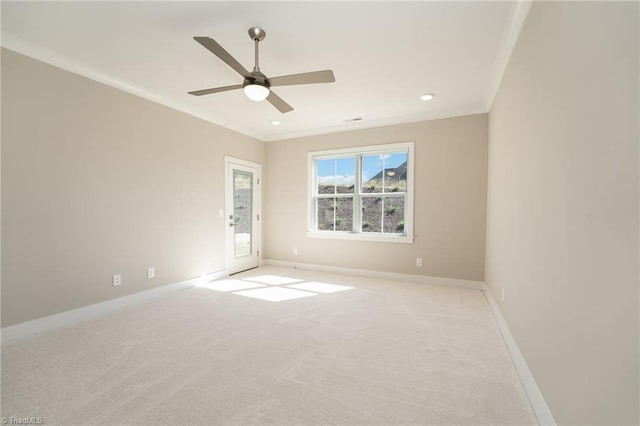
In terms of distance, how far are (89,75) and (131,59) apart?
0.62 m

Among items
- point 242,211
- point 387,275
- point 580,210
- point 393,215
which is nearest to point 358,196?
point 393,215

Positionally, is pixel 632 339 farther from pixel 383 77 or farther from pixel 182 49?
pixel 182 49

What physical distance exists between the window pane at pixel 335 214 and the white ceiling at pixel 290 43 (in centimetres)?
194

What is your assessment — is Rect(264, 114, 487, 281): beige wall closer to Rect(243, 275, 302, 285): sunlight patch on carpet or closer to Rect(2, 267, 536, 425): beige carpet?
Rect(243, 275, 302, 285): sunlight patch on carpet

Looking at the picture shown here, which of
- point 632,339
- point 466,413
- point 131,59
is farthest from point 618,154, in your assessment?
point 131,59

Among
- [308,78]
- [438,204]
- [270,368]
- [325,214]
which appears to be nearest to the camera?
[270,368]

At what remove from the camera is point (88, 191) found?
294 cm

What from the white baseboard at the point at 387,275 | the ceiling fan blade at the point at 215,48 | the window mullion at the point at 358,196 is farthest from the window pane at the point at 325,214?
the ceiling fan blade at the point at 215,48

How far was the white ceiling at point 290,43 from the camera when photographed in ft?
6.67

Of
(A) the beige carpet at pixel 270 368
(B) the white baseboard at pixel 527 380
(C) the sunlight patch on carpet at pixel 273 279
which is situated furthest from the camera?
(C) the sunlight patch on carpet at pixel 273 279

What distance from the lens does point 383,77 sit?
304 centimetres

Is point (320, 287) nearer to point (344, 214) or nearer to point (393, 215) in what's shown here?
point (344, 214)

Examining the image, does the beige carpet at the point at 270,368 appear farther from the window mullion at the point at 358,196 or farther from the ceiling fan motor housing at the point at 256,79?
the ceiling fan motor housing at the point at 256,79

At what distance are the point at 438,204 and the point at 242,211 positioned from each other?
11.4 ft
